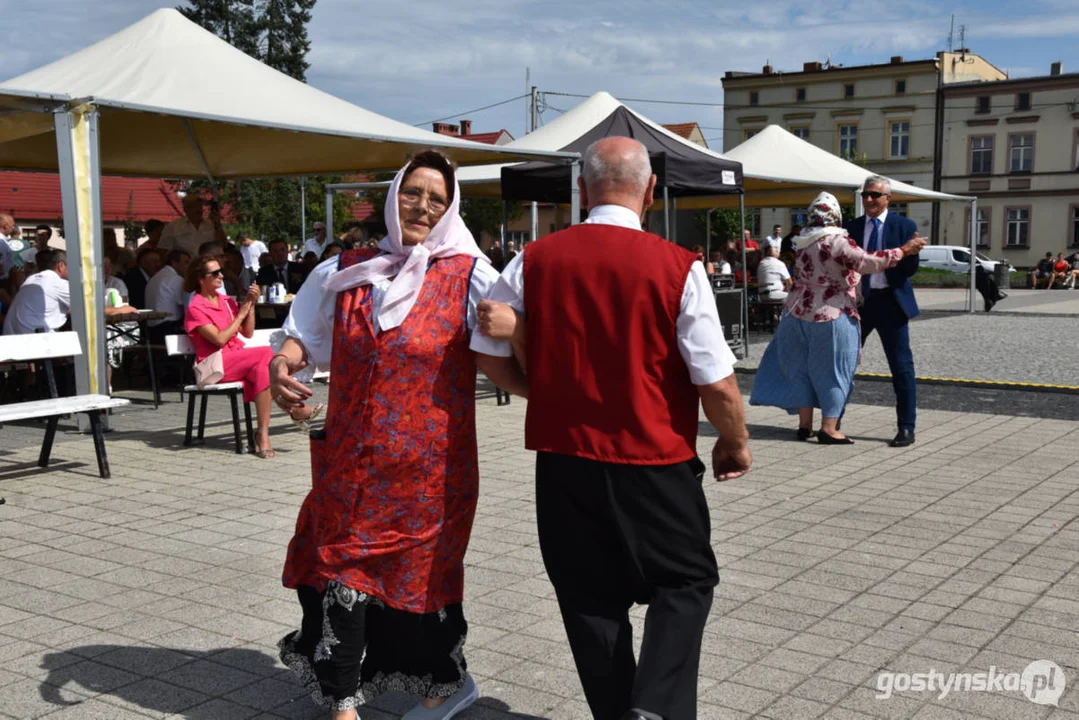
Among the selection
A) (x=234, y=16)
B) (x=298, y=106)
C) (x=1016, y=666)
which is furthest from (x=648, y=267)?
(x=234, y=16)

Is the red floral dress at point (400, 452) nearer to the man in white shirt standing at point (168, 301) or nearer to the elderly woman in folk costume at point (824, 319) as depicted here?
the elderly woman in folk costume at point (824, 319)

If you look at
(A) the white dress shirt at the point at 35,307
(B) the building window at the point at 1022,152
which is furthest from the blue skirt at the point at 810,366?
(B) the building window at the point at 1022,152

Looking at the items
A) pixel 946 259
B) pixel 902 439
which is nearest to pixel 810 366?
pixel 902 439

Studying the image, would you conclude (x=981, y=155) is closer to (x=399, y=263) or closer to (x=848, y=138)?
(x=848, y=138)

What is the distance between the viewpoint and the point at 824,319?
26.9ft

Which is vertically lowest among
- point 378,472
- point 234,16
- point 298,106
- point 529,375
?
point 378,472

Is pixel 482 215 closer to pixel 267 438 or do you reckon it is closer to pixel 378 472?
pixel 267 438

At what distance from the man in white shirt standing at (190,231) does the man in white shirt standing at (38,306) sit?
266 cm

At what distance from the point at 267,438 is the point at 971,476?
182 inches

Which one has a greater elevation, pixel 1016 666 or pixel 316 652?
pixel 316 652

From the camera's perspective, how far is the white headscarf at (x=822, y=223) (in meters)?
8.09

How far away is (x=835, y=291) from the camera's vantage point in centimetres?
819

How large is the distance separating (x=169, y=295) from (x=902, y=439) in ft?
23.6

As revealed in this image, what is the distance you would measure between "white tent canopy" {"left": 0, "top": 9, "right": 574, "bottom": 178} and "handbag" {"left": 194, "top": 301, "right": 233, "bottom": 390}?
89.5 inches
